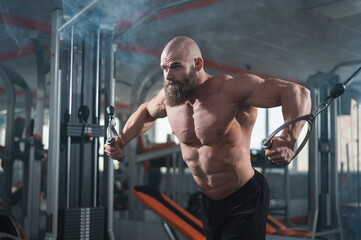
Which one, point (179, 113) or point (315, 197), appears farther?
point (315, 197)

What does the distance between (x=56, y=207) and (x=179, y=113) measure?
1698mm

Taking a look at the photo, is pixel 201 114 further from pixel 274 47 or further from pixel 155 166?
pixel 274 47

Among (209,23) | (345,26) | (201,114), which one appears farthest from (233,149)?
(209,23)

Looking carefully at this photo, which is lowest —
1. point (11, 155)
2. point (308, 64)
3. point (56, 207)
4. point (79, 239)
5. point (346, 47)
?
point (79, 239)

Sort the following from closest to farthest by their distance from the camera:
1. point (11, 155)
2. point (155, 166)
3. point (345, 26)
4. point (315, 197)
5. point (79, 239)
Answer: point (345, 26)
point (79, 239)
point (315, 197)
point (11, 155)
point (155, 166)

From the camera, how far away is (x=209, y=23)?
427 centimetres

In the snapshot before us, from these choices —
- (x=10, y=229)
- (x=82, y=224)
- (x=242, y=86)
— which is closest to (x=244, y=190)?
(x=242, y=86)

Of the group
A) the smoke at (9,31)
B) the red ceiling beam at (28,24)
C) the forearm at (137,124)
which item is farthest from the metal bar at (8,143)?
the forearm at (137,124)

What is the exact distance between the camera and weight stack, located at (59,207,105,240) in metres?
3.18

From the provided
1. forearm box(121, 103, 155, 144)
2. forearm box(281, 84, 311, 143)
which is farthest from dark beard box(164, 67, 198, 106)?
forearm box(281, 84, 311, 143)

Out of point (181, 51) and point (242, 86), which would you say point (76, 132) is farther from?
point (242, 86)

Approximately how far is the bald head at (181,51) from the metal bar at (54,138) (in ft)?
5.55

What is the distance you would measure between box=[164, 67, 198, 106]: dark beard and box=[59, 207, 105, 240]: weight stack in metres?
1.81

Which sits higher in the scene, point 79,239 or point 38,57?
point 38,57
